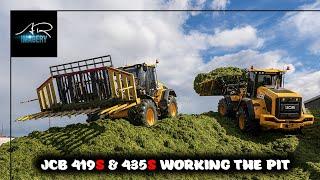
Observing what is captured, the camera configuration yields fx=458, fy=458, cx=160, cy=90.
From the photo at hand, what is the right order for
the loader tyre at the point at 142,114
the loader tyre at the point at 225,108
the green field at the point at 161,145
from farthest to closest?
the loader tyre at the point at 225,108 → the loader tyre at the point at 142,114 → the green field at the point at 161,145

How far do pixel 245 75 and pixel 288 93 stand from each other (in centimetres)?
405

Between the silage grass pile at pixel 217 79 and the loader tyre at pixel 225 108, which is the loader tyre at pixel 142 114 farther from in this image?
the silage grass pile at pixel 217 79

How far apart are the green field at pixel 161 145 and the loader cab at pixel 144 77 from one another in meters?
1.84

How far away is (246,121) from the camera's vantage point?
18.4 meters

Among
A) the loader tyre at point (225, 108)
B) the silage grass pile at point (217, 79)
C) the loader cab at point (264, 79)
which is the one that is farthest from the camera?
the silage grass pile at point (217, 79)

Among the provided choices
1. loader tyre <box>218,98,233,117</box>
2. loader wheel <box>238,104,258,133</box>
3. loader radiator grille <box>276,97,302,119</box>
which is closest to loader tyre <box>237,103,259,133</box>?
loader wheel <box>238,104,258,133</box>

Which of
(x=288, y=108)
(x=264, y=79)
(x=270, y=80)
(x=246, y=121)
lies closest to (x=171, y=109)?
(x=246, y=121)

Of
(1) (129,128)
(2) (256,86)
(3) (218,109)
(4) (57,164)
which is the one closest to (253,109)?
(2) (256,86)

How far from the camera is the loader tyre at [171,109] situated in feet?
59.8

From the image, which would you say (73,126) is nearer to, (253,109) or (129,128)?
(129,128)

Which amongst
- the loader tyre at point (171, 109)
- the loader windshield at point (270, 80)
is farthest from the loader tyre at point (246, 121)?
the loader tyre at point (171, 109)

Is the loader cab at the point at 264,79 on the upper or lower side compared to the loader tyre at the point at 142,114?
upper

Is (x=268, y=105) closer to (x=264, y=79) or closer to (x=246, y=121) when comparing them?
(x=246, y=121)

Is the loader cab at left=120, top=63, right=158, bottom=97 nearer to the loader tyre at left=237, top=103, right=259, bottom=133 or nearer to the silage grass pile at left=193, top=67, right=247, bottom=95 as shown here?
the loader tyre at left=237, top=103, right=259, bottom=133
